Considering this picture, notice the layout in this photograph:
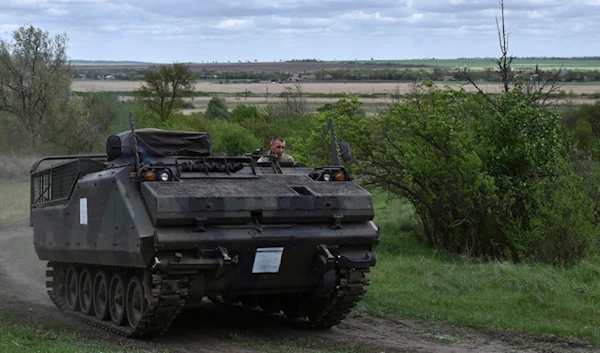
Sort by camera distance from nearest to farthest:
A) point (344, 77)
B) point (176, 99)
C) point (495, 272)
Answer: point (495, 272) → point (176, 99) → point (344, 77)

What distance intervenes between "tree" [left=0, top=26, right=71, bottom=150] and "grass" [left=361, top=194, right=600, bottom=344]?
125 ft

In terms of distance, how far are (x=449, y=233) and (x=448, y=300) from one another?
7120 millimetres

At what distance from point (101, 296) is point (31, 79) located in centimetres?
4247

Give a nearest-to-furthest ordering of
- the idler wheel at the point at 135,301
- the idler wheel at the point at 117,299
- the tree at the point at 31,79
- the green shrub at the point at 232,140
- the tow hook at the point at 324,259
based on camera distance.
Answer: the tow hook at the point at 324,259, the idler wheel at the point at 135,301, the idler wheel at the point at 117,299, the green shrub at the point at 232,140, the tree at the point at 31,79

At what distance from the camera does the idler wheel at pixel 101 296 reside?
1427 centimetres

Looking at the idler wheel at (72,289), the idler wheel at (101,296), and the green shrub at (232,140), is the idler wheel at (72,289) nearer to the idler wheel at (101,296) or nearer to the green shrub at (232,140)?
the idler wheel at (101,296)

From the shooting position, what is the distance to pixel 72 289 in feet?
51.9

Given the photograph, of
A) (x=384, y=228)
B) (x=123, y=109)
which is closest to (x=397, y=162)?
(x=384, y=228)

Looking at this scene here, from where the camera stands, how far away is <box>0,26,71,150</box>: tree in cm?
5478

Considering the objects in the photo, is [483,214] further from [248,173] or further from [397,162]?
[248,173]

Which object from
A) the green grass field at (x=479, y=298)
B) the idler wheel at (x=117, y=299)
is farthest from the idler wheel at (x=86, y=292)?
the green grass field at (x=479, y=298)

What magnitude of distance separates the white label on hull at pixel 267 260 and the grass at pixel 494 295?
2.61 meters

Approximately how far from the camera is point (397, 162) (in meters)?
22.1

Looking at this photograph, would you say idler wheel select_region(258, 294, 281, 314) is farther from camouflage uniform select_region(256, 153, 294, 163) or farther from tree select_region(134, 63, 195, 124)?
tree select_region(134, 63, 195, 124)
